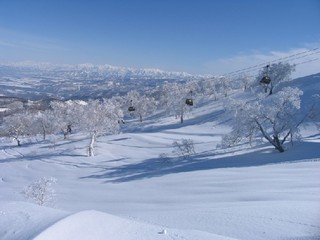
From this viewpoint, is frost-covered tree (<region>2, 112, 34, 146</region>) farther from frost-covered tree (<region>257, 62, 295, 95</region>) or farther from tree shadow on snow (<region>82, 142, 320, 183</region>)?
frost-covered tree (<region>257, 62, 295, 95</region>)

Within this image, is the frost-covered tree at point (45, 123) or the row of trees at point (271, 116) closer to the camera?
the row of trees at point (271, 116)

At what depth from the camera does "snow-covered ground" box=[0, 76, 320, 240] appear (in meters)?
11.5

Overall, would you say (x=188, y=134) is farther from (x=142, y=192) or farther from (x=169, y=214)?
(x=169, y=214)

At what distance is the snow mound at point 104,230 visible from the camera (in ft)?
33.7

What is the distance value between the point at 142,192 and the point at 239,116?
13718 millimetres

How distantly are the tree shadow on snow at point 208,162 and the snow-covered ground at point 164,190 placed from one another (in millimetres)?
112

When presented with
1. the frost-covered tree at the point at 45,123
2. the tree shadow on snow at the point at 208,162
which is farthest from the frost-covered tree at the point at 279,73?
the frost-covered tree at the point at 45,123

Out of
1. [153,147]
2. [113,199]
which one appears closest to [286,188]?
[113,199]

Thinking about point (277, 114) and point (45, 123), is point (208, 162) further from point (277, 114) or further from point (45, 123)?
point (45, 123)

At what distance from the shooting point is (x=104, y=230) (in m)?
11.0

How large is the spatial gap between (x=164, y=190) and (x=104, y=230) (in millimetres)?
17917

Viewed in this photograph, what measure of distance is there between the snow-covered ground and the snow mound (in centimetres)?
3

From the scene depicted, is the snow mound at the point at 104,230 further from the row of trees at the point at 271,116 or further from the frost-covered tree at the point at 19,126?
the frost-covered tree at the point at 19,126

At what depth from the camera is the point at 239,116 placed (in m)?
37.2
